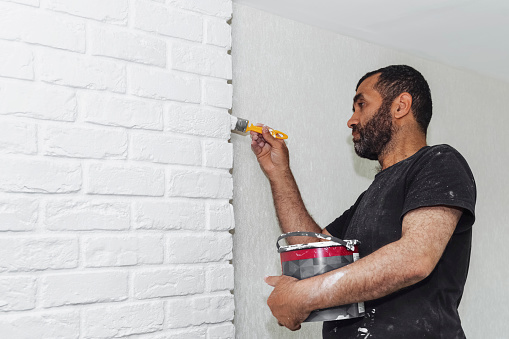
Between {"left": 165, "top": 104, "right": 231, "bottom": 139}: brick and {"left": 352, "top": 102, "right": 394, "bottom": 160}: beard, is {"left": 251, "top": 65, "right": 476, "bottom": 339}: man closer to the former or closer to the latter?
{"left": 352, "top": 102, "right": 394, "bottom": 160}: beard

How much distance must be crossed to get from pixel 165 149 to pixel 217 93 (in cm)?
27

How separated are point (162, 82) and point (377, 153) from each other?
28.3 inches

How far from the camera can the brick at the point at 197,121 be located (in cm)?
154

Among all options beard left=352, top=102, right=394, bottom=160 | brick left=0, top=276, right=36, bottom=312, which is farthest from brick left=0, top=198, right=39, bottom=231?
beard left=352, top=102, right=394, bottom=160

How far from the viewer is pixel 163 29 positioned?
5.04 ft

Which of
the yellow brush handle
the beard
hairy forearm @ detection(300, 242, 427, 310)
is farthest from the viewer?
the yellow brush handle

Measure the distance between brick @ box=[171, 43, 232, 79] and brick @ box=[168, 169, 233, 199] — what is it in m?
0.31

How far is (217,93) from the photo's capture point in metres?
1.65

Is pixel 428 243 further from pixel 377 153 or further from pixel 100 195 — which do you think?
pixel 100 195

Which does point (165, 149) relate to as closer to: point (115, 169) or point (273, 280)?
point (115, 169)

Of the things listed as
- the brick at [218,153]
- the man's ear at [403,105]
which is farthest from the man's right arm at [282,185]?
the man's ear at [403,105]

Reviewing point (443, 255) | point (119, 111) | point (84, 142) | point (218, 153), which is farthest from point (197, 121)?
point (443, 255)

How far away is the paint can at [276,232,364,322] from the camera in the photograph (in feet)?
4.21

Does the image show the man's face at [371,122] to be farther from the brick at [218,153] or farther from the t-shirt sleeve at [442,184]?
the brick at [218,153]
